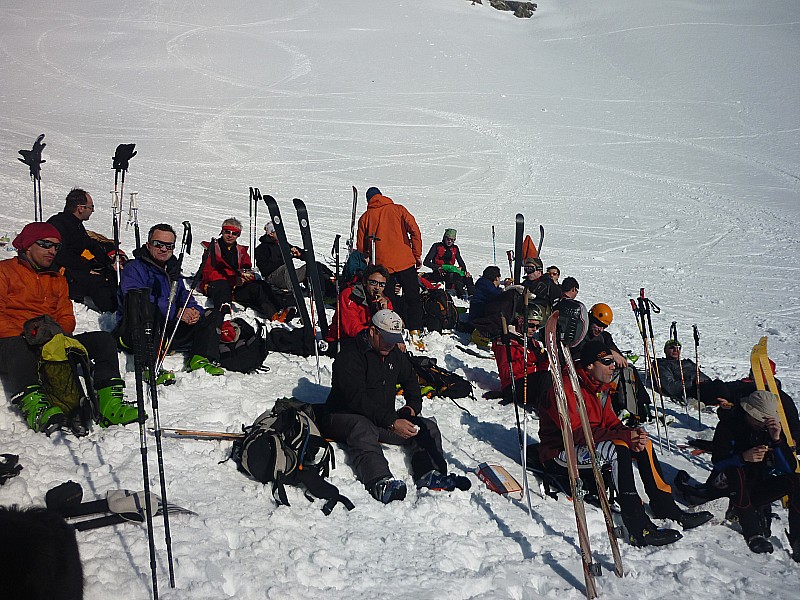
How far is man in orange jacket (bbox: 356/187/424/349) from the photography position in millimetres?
8352

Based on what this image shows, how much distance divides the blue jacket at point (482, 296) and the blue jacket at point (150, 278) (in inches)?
157

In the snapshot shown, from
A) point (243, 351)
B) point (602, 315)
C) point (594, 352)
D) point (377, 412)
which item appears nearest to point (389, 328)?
point (377, 412)

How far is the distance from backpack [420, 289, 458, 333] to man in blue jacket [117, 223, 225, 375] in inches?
124

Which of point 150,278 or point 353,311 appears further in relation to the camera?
point 353,311

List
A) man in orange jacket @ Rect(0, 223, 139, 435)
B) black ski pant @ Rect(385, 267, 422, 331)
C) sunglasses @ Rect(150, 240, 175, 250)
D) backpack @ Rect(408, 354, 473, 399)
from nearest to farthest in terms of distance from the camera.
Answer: man in orange jacket @ Rect(0, 223, 139, 435)
sunglasses @ Rect(150, 240, 175, 250)
backpack @ Rect(408, 354, 473, 399)
black ski pant @ Rect(385, 267, 422, 331)

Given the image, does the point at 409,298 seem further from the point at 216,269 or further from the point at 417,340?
the point at 216,269

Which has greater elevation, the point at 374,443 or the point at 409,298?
the point at 409,298

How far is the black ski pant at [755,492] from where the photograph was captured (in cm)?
455

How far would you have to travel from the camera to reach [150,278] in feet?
19.1

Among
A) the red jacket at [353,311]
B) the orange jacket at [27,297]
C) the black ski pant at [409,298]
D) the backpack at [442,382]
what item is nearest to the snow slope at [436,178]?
the backpack at [442,382]

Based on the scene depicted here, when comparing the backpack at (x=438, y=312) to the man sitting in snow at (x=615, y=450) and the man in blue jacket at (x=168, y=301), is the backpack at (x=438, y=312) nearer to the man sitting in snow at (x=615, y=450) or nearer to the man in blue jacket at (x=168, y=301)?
the man in blue jacket at (x=168, y=301)

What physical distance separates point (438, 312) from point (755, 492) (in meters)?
4.64

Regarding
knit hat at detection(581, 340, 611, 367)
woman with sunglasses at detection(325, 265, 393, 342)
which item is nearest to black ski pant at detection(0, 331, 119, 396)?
woman with sunglasses at detection(325, 265, 393, 342)

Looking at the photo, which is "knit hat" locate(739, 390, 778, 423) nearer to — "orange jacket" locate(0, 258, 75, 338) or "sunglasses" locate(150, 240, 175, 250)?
"sunglasses" locate(150, 240, 175, 250)
